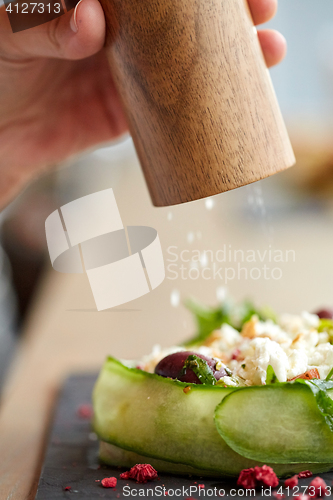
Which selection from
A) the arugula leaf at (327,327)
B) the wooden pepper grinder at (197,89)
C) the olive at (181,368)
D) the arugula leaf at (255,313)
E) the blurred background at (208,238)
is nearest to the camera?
the wooden pepper grinder at (197,89)

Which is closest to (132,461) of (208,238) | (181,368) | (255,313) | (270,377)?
(181,368)

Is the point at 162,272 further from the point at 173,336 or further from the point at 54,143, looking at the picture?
the point at 173,336

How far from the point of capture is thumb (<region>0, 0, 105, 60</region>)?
0.74 m

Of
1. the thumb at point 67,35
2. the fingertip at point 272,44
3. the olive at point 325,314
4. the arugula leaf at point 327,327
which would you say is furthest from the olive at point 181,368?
the fingertip at point 272,44

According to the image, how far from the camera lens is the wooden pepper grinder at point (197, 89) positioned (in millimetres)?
720

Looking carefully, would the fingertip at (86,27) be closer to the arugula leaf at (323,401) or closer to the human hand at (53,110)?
the human hand at (53,110)

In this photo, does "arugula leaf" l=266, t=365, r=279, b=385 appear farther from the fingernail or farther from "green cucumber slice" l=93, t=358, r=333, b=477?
the fingernail

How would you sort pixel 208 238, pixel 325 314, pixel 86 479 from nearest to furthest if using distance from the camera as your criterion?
pixel 86 479
pixel 325 314
pixel 208 238

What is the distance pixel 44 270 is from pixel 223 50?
1.81 meters

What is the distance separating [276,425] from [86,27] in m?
0.71

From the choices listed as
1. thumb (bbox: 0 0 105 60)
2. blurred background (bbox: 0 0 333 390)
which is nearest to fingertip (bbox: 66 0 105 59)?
thumb (bbox: 0 0 105 60)

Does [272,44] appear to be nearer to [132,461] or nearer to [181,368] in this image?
[181,368]

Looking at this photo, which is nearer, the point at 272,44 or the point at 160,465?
the point at 160,465

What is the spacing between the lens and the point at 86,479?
0.83m
